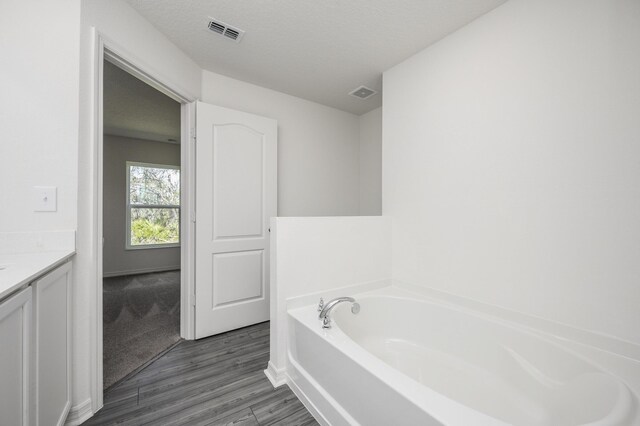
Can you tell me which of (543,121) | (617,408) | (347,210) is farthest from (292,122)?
(617,408)

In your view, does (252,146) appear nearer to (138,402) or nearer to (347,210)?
(347,210)

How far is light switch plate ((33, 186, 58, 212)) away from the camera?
131 centimetres

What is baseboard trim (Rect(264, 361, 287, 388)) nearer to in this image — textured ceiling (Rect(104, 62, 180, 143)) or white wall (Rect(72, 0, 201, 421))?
white wall (Rect(72, 0, 201, 421))

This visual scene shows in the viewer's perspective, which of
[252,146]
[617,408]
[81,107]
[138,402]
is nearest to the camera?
[617,408]

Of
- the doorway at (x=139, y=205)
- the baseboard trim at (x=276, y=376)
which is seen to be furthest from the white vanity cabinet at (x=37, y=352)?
the doorway at (x=139, y=205)

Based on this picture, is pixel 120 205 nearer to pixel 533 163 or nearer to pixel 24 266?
pixel 24 266

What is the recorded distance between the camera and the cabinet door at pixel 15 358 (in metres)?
0.77

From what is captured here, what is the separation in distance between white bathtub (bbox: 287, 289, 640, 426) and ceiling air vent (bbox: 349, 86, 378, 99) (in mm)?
2064

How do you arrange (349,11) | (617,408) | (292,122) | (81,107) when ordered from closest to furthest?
(617,408)
(81,107)
(349,11)
(292,122)

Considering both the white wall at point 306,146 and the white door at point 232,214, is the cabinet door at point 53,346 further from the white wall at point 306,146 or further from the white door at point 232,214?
the white wall at point 306,146

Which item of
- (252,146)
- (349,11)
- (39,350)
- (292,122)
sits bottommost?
(39,350)

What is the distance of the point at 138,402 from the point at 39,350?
0.79 metres

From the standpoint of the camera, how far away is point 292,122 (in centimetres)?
306

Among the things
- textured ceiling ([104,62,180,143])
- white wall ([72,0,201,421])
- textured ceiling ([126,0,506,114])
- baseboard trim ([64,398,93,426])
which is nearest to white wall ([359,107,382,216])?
textured ceiling ([126,0,506,114])
